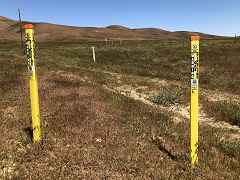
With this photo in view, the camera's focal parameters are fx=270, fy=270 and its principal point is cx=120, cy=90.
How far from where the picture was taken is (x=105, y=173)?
6.91 metres

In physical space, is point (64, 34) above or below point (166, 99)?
above

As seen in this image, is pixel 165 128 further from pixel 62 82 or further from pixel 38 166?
pixel 62 82

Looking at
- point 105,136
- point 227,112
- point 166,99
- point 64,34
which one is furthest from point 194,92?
point 64,34

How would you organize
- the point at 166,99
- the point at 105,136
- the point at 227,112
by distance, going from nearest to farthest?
the point at 105,136
the point at 227,112
the point at 166,99

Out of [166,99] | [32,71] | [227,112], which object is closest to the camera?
[32,71]

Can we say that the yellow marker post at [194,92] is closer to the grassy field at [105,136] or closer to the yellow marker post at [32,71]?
the grassy field at [105,136]

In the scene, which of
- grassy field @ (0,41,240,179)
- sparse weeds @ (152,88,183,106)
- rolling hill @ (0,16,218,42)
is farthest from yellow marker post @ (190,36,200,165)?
rolling hill @ (0,16,218,42)

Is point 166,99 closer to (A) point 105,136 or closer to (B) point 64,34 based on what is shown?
(A) point 105,136

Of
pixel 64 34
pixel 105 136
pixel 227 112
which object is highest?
pixel 64 34

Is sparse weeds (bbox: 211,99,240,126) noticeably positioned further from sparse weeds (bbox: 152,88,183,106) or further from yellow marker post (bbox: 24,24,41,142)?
yellow marker post (bbox: 24,24,41,142)

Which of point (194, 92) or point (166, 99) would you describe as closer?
point (194, 92)

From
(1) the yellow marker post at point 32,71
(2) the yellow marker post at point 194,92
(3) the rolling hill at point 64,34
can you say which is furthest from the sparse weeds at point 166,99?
(3) the rolling hill at point 64,34

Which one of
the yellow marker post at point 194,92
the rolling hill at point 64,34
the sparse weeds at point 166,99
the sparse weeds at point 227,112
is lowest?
the sparse weeds at point 227,112

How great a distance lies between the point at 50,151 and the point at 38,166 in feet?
2.67
